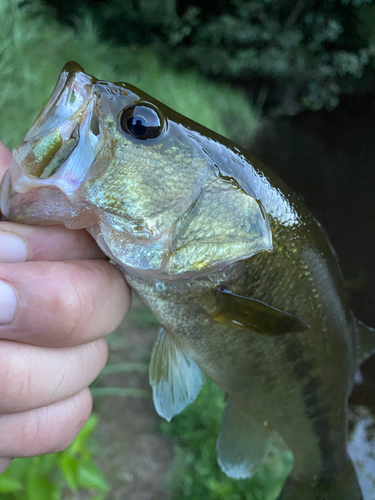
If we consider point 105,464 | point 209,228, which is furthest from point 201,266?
point 105,464

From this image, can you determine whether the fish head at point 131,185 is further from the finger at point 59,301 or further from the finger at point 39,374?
the finger at point 39,374

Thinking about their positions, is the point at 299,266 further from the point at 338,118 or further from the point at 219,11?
the point at 219,11

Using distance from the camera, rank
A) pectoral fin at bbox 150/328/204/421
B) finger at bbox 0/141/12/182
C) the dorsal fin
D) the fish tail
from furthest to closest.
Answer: the fish tail, the dorsal fin, pectoral fin at bbox 150/328/204/421, finger at bbox 0/141/12/182

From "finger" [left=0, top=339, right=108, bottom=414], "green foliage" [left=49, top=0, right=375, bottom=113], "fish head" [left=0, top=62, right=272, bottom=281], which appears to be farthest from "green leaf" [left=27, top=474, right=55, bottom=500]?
"green foliage" [left=49, top=0, right=375, bottom=113]

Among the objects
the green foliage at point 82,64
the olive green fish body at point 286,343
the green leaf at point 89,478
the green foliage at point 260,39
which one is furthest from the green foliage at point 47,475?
the green foliage at point 260,39

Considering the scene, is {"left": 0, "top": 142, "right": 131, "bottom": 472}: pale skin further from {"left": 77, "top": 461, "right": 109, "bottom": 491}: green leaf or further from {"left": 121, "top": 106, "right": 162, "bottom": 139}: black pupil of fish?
{"left": 77, "top": 461, "right": 109, "bottom": 491}: green leaf
